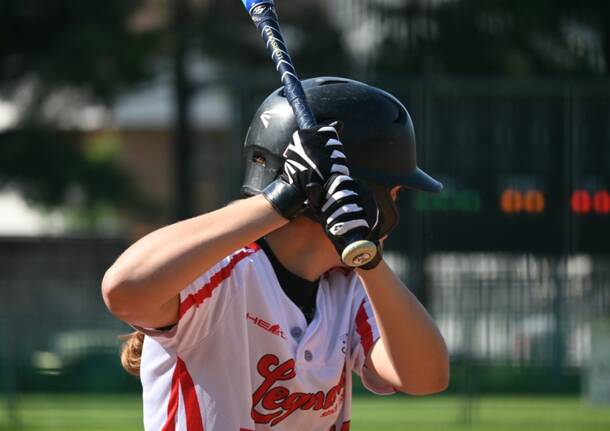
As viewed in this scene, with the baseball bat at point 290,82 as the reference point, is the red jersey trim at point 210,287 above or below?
below

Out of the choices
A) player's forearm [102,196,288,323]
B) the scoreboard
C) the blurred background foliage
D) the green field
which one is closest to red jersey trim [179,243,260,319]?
player's forearm [102,196,288,323]

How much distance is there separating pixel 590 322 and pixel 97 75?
9.97 metres

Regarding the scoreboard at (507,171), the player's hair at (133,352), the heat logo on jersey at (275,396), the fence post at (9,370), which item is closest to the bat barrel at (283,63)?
the heat logo on jersey at (275,396)

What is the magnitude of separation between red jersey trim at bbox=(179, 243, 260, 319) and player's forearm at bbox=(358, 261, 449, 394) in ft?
1.06

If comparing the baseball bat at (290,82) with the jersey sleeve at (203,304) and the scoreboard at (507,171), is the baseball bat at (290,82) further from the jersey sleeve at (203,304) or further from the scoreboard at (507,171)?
the scoreboard at (507,171)

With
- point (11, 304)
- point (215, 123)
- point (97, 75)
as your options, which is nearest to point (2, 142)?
point (97, 75)

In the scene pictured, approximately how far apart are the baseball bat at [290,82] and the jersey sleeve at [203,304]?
1.24ft

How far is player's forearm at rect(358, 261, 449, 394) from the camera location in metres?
3.15

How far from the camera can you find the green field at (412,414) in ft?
35.3

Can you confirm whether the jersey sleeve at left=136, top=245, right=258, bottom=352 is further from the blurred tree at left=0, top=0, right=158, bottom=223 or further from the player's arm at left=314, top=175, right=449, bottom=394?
the blurred tree at left=0, top=0, right=158, bottom=223

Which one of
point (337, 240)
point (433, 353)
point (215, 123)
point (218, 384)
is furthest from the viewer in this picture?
point (215, 123)

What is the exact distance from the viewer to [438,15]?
19719 mm

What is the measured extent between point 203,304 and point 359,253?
0.45 meters

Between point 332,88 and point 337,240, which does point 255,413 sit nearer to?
point 337,240
